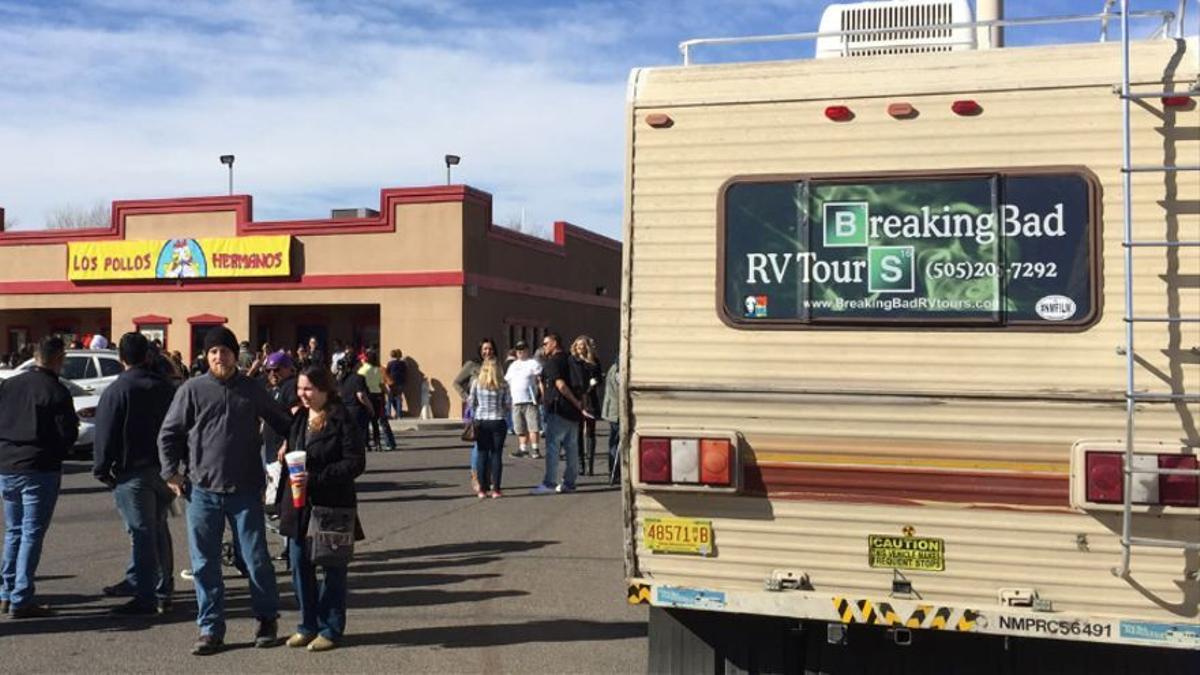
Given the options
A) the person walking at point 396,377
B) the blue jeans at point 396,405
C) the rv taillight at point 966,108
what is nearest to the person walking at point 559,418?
the rv taillight at point 966,108

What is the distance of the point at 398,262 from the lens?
27297 mm

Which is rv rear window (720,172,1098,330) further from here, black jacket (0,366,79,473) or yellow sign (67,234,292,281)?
yellow sign (67,234,292,281)

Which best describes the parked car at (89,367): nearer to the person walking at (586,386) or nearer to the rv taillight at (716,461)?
the person walking at (586,386)

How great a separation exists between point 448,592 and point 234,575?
5.81 feet

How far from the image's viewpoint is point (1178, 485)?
14.5 ft

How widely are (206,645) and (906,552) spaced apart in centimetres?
407

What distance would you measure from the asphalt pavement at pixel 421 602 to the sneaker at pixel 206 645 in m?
0.06

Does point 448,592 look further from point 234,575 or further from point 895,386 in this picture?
point 895,386

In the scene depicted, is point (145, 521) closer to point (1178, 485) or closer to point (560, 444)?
point (1178, 485)

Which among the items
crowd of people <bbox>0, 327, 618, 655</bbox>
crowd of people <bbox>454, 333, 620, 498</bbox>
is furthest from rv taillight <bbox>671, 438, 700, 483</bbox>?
crowd of people <bbox>454, 333, 620, 498</bbox>

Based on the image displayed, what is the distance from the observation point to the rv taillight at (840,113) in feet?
16.5

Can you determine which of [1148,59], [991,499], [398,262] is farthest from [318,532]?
[398,262]

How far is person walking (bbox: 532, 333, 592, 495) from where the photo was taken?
13398 mm

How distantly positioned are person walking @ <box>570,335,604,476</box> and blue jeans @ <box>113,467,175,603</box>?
20.6ft
